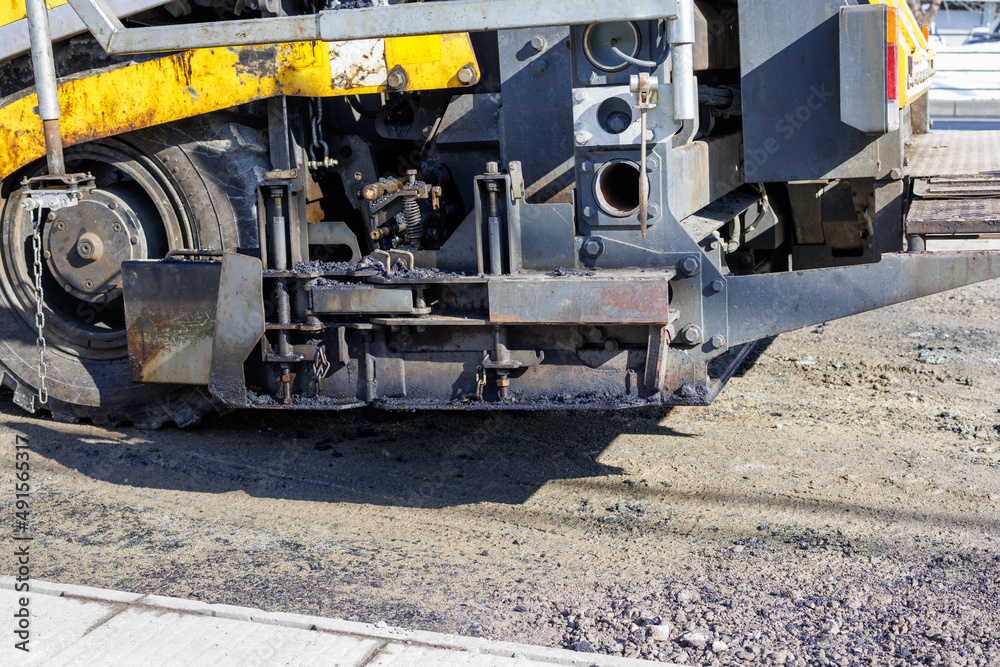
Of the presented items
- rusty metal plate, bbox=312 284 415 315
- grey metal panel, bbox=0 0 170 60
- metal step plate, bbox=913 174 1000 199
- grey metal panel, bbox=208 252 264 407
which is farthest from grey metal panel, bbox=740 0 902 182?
grey metal panel, bbox=0 0 170 60

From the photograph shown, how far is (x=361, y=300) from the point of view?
4082mm

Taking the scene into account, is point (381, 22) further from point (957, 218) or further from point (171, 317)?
point (957, 218)

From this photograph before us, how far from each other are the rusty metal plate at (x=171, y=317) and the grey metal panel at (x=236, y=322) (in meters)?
0.08

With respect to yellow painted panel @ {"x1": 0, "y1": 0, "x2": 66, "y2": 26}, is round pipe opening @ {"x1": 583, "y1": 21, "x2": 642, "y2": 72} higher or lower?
lower

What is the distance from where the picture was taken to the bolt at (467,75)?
4.29 metres

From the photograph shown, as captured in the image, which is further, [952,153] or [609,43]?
[952,153]

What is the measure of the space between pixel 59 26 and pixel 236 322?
5.67ft

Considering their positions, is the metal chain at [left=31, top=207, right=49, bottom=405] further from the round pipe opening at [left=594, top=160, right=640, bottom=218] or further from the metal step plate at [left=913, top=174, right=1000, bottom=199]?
the metal step plate at [left=913, top=174, right=1000, bottom=199]

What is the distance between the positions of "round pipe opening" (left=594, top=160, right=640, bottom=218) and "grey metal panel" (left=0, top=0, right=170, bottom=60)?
2.15 metres

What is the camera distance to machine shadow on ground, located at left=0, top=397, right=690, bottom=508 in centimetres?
460

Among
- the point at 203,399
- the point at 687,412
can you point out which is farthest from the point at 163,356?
the point at 687,412

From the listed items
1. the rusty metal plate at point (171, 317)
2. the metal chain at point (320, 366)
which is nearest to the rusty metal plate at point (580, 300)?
the metal chain at point (320, 366)

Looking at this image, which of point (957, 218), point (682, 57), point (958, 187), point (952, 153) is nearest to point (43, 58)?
point (682, 57)

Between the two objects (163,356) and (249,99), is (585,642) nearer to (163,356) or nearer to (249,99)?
(163,356)
